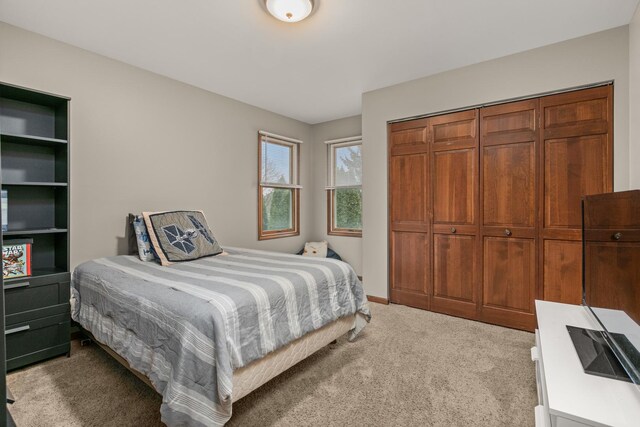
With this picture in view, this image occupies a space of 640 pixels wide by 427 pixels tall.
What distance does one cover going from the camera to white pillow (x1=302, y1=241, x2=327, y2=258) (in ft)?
15.7

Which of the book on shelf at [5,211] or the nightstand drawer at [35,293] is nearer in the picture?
the nightstand drawer at [35,293]

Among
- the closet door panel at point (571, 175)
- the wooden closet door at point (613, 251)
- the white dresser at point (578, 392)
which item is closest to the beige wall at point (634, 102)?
the closet door panel at point (571, 175)

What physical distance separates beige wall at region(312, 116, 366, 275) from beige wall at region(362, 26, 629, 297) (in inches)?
37.3

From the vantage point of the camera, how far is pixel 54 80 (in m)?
2.56

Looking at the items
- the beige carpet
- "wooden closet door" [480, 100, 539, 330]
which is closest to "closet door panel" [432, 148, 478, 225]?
"wooden closet door" [480, 100, 539, 330]

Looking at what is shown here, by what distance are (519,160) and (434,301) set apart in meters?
1.62

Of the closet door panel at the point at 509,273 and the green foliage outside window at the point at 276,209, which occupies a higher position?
the green foliage outside window at the point at 276,209

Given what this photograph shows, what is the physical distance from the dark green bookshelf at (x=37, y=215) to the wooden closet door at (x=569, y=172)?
3893mm

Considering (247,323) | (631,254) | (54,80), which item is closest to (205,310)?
(247,323)

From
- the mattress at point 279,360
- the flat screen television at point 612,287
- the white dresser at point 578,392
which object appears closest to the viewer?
the white dresser at point 578,392

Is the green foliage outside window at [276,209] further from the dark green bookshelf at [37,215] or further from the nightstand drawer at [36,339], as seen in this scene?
the nightstand drawer at [36,339]

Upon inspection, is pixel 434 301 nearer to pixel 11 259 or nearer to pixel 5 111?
pixel 11 259

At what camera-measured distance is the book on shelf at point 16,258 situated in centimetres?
214

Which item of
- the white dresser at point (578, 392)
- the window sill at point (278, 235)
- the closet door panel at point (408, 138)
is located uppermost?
the closet door panel at point (408, 138)
